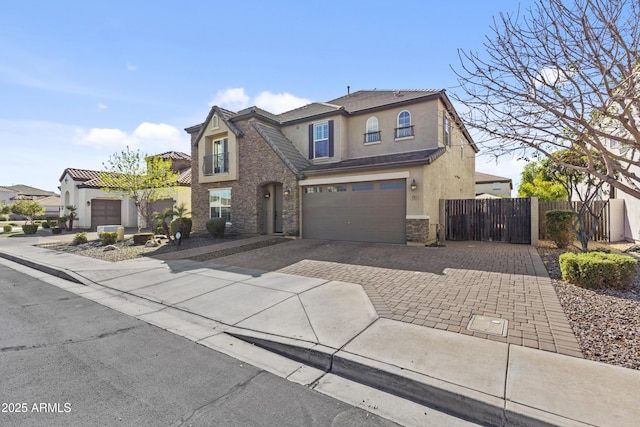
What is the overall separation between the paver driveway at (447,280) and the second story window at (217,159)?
785 cm

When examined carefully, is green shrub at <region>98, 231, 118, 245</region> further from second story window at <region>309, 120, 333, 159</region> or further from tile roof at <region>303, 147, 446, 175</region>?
second story window at <region>309, 120, 333, 159</region>

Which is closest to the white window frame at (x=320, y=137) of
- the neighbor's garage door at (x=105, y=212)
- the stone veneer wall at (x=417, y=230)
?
the stone veneer wall at (x=417, y=230)

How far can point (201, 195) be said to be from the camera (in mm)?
18688

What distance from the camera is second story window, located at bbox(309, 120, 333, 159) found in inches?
625

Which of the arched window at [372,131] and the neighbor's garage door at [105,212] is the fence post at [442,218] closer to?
the arched window at [372,131]

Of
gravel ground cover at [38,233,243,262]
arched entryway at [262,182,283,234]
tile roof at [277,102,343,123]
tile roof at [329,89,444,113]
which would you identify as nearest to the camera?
gravel ground cover at [38,233,243,262]

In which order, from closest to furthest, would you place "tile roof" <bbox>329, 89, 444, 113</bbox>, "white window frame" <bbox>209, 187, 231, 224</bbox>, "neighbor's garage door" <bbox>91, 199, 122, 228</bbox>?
1. "tile roof" <bbox>329, 89, 444, 113</bbox>
2. "white window frame" <bbox>209, 187, 231, 224</bbox>
3. "neighbor's garage door" <bbox>91, 199, 122, 228</bbox>

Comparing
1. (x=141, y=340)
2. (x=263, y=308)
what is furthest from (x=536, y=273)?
(x=141, y=340)

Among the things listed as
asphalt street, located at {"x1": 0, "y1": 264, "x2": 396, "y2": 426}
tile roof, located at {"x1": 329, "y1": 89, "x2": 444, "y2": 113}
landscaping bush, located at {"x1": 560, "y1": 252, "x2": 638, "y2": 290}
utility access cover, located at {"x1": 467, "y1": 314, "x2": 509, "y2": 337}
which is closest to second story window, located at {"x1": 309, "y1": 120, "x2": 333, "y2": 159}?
tile roof, located at {"x1": 329, "y1": 89, "x2": 444, "y2": 113}

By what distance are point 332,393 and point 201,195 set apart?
17.5 meters

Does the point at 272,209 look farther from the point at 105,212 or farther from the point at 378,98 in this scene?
the point at 105,212

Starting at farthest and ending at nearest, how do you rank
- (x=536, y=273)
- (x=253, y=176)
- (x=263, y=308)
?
1. (x=253, y=176)
2. (x=536, y=273)
3. (x=263, y=308)

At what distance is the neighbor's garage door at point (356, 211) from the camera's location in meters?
12.2

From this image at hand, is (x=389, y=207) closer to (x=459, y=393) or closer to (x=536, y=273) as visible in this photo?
(x=536, y=273)
